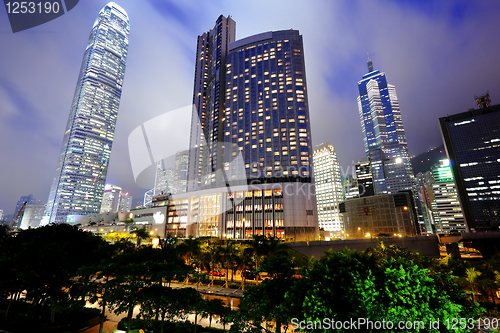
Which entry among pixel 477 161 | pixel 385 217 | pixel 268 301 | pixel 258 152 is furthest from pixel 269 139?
pixel 477 161

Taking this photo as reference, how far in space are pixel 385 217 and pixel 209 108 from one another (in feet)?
483

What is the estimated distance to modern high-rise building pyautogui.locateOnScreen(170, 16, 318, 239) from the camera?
11775cm

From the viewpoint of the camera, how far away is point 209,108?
183125 mm

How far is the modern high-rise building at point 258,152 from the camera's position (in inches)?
4636

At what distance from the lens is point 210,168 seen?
495 feet

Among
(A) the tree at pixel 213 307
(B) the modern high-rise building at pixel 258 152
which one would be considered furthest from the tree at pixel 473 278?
(B) the modern high-rise building at pixel 258 152

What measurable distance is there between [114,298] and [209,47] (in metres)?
213

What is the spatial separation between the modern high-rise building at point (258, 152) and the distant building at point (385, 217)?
4500cm

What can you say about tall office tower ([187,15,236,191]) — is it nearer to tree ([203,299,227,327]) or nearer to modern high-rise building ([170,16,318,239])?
modern high-rise building ([170,16,318,239])

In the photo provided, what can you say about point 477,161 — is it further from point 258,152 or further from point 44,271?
point 44,271

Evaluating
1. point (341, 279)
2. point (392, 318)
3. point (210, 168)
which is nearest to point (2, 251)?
point (341, 279)

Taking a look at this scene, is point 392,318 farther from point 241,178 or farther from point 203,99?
point 203,99

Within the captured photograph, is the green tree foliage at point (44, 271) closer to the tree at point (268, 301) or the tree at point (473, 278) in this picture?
the tree at point (268, 301)

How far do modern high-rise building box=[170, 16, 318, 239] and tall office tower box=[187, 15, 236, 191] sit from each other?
104 cm
